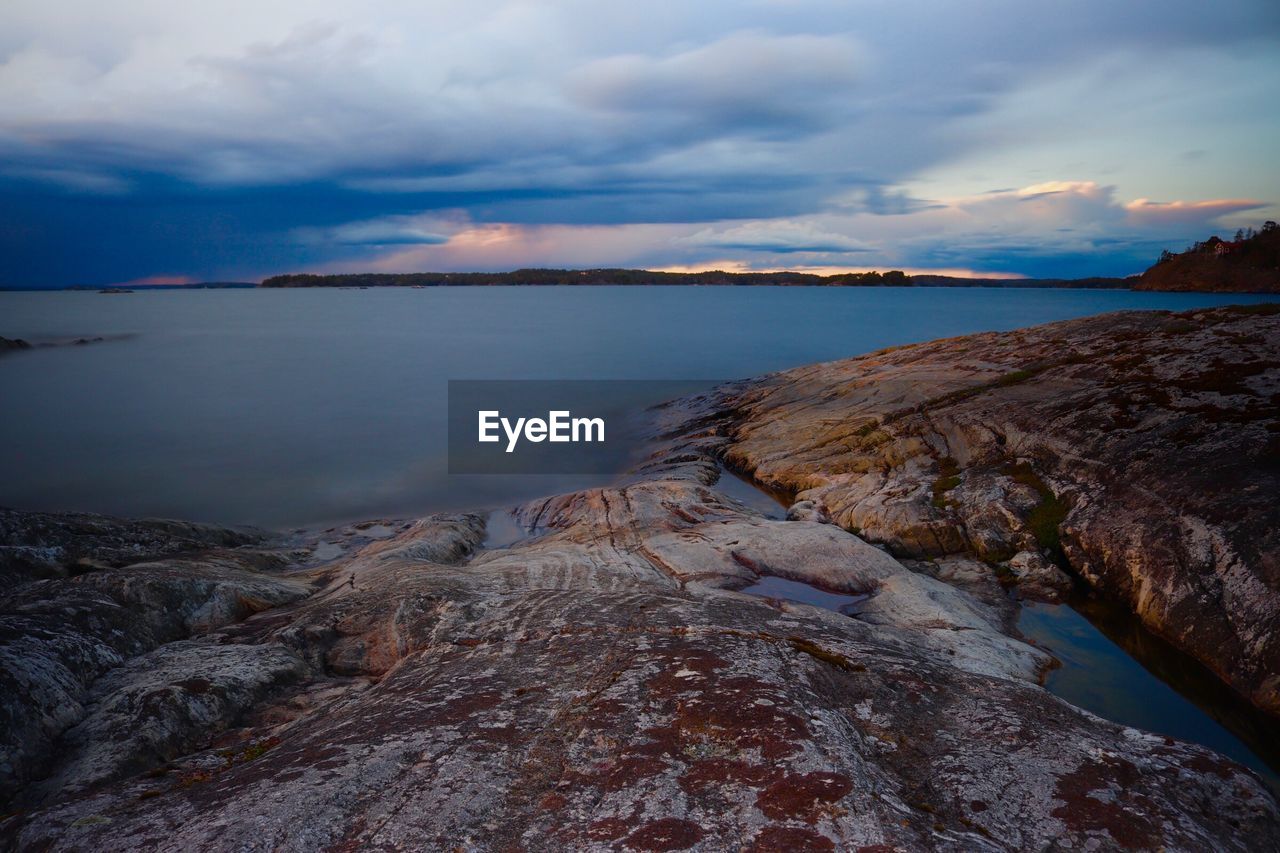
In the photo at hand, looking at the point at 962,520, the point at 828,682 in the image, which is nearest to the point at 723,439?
the point at 962,520

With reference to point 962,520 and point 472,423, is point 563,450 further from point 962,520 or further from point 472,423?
point 962,520

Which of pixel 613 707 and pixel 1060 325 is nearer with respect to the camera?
pixel 613 707

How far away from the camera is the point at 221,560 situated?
15.7m

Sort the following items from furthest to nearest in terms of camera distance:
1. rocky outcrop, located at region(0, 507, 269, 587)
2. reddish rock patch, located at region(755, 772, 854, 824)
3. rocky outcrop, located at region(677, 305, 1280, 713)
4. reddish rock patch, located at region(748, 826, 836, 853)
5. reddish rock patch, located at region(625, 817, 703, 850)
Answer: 1. rocky outcrop, located at region(677, 305, 1280, 713)
2. rocky outcrop, located at region(0, 507, 269, 587)
3. reddish rock patch, located at region(755, 772, 854, 824)
4. reddish rock patch, located at region(625, 817, 703, 850)
5. reddish rock patch, located at region(748, 826, 836, 853)

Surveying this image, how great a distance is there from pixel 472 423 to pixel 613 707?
36.5 meters

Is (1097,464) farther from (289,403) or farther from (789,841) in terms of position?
(289,403)

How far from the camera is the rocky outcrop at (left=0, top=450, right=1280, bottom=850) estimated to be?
5938 mm

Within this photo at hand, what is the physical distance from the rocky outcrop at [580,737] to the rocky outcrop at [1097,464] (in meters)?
4.15

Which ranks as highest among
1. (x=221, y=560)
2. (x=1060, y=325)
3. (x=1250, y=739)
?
(x=1060, y=325)
